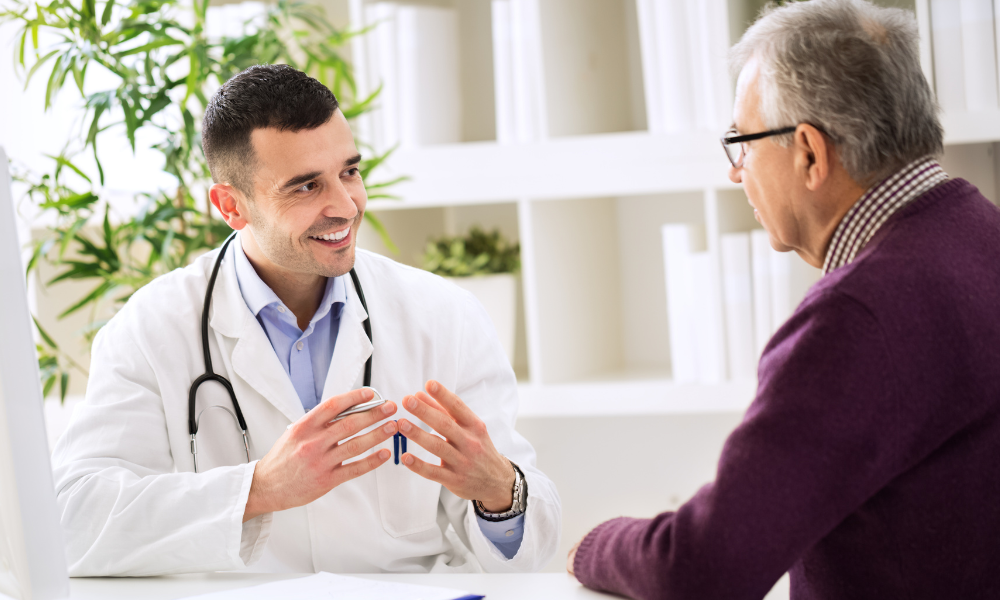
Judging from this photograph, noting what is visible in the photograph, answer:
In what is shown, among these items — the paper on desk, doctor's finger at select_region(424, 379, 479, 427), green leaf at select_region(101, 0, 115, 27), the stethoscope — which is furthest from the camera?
green leaf at select_region(101, 0, 115, 27)

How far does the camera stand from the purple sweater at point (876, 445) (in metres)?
0.87

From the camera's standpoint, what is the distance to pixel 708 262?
224 cm

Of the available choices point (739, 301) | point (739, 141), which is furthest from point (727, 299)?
point (739, 141)

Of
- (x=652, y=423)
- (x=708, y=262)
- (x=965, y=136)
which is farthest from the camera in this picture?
(x=652, y=423)

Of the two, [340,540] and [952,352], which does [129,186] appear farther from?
[952,352]

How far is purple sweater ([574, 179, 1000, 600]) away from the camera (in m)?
0.87

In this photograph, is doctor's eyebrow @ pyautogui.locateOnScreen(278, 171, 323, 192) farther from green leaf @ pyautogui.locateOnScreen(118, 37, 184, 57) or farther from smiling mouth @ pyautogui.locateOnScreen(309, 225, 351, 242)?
green leaf @ pyautogui.locateOnScreen(118, 37, 184, 57)

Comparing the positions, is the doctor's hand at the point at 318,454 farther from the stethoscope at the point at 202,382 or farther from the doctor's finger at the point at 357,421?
the stethoscope at the point at 202,382

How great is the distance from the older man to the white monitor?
0.62m

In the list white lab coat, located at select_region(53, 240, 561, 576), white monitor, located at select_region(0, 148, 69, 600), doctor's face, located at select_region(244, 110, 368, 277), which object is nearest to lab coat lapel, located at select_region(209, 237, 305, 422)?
white lab coat, located at select_region(53, 240, 561, 576)

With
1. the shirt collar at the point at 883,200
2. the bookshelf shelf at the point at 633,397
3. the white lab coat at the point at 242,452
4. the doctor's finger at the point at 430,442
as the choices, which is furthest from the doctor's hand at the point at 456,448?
the bookshelf shelf at the point at 633,397

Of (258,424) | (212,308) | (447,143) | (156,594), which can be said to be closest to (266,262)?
(212,308)

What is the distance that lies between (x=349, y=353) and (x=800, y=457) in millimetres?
865

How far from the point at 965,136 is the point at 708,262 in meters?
0.62
